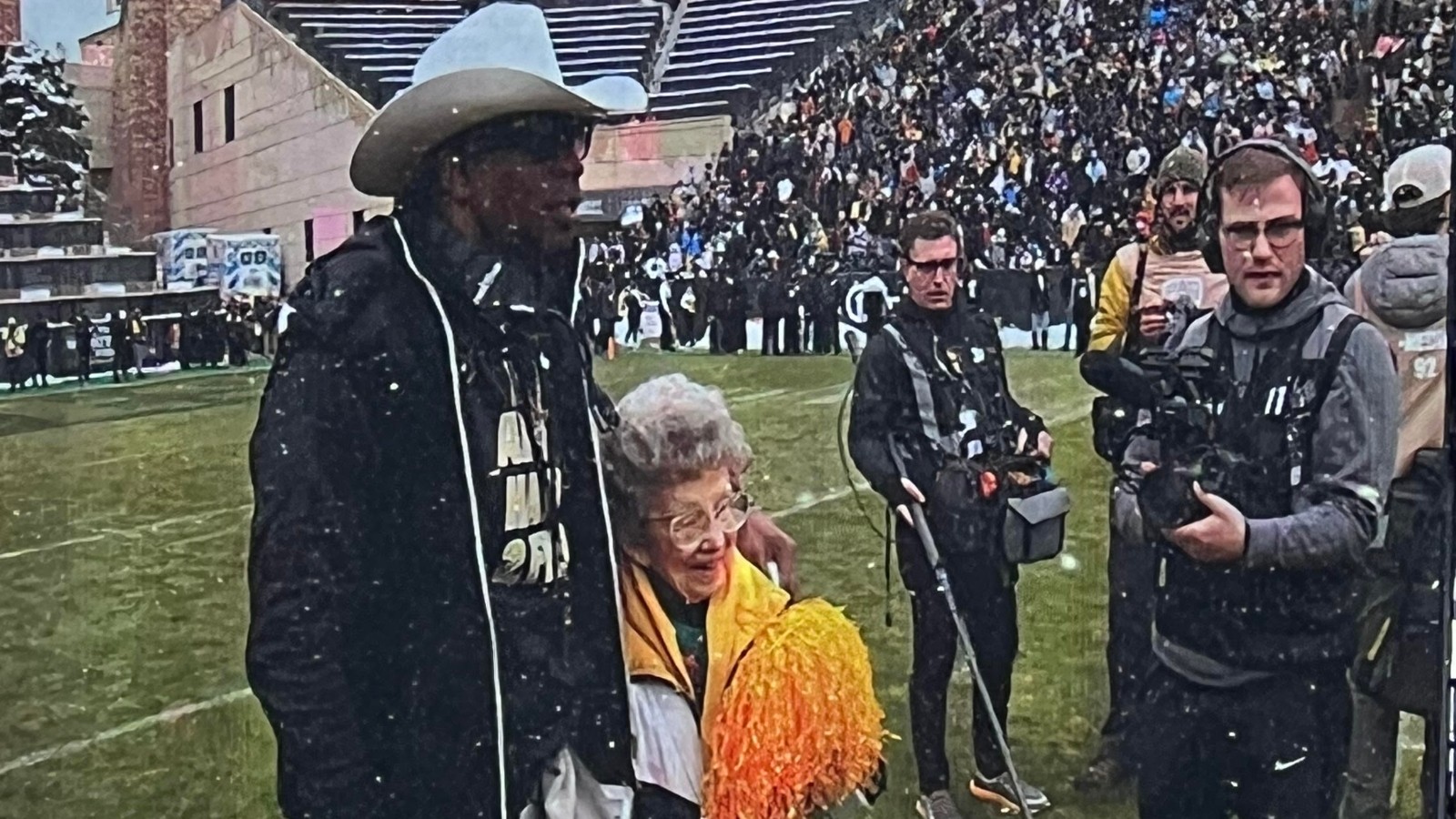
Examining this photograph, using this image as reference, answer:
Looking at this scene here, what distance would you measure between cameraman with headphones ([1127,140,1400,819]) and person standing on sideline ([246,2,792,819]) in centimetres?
83

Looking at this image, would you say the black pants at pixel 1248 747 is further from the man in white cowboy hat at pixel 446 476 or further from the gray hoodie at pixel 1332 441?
the man in white cowboy hat at pixel 446 476

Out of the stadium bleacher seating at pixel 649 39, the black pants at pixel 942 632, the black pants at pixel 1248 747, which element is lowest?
the black pants at pixel 1248 747

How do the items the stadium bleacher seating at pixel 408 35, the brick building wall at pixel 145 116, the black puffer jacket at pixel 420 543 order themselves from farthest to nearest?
the brick building wall at pixel 145 116, the stadium bleacher seating at pixel 408 35, the black puffer jacket at pixel 420 543

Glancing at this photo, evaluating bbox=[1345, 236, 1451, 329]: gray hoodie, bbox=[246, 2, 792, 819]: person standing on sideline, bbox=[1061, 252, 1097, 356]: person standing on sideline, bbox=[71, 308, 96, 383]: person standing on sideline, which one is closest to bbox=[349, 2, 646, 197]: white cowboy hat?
bbox=[246, 2, 792, 819]: person standing on sideline

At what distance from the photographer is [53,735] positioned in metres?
2.21

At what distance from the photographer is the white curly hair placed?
220 cm

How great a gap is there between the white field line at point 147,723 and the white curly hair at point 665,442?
12cm

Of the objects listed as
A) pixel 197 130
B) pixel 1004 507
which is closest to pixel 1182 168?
pixel 1004 507

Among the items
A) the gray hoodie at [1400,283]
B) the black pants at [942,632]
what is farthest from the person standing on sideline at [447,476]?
→ the gray hoodie at [1400,283]

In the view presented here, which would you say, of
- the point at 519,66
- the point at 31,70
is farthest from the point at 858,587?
the point at 31,70

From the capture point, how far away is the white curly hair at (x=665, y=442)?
220 cm

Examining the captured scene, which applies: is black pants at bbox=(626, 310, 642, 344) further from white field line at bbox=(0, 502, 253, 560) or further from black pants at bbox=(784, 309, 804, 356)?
white field line at bbox=(0, 502, 253, 560)

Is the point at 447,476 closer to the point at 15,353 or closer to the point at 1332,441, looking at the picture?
the point at 15,353

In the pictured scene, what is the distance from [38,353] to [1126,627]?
163cm
